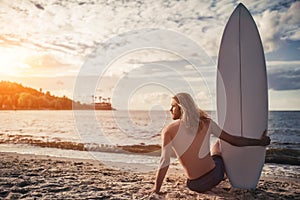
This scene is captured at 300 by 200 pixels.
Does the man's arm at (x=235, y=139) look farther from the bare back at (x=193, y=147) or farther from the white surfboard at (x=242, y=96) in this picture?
the white surfboard at (x=242, y=96)

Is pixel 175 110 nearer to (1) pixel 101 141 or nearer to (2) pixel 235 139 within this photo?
(2) pixel 235 139

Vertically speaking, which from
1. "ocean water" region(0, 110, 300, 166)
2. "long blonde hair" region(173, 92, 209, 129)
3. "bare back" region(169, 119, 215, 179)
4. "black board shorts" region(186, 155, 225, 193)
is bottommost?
"ocean water" region(0, 110, 300, 166)

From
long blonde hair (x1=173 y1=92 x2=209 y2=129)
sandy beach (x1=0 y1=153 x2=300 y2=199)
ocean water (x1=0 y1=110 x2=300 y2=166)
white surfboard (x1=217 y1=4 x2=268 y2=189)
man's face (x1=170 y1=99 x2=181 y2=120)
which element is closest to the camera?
long blonde hair (x1=173 y1=92 x2=209 y2=129)

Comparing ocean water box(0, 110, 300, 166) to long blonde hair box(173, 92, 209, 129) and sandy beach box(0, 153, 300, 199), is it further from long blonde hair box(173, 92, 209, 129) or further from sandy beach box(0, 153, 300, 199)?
long blonde hair box(173, 92, 209, 129)

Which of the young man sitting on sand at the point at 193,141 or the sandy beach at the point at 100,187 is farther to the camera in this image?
the sandy beach at the point at 100,187

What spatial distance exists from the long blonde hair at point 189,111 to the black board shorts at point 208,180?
630mm

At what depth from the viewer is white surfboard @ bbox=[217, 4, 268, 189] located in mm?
3541

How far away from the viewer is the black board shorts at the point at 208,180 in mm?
3262

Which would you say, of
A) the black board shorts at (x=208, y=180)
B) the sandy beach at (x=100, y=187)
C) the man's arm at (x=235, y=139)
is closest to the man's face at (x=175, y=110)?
the man's arm at (x=235, y=139)

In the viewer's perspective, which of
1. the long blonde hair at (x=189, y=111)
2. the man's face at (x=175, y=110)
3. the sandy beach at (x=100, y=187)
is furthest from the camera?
the sandy beach at (x=100, y=187)

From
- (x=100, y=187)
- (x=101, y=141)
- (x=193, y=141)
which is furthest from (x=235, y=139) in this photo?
(x=101, y=141)

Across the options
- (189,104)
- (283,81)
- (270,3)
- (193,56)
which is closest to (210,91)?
(193,56)

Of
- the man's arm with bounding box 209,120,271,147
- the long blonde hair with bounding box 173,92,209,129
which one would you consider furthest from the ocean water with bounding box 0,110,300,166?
Answer: the long blonde hair with bounding box 173,92,209,129

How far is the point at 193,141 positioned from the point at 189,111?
352 millimetres
